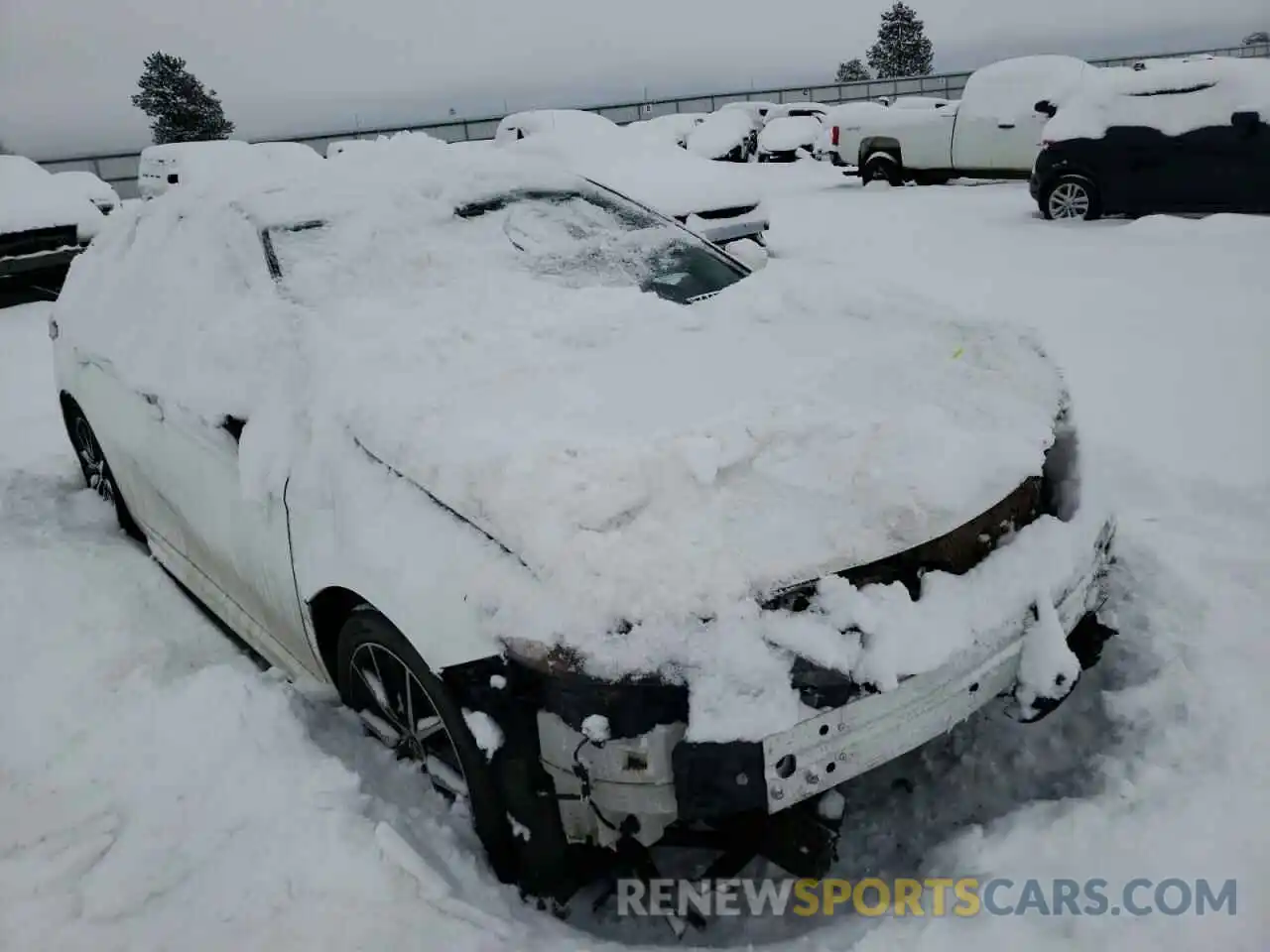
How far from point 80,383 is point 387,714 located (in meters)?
2.74

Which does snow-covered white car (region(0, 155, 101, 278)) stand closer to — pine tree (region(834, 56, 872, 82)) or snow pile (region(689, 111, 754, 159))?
snow pile (region(689, 111, 754, 159))

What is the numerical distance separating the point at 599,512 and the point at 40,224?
10771mm

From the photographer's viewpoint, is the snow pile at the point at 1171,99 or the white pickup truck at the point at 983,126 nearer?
the snow pile at the point at 1171,99

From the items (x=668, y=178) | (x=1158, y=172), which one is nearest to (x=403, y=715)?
(x=668, y=178)

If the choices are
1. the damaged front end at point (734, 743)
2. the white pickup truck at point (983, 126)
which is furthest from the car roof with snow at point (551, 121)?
the damaged front end at point (734, 743)

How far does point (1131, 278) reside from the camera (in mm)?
7164

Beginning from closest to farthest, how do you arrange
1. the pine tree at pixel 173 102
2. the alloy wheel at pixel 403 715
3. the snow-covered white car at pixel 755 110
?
1. the alloy wheel at pixel 403 715
2. the snow-covered white car at pixel 755 110
3. the pine tree at pixel 173 102

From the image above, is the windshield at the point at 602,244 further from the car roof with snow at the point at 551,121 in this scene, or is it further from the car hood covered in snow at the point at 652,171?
the car roof with snow at the point at 551,121

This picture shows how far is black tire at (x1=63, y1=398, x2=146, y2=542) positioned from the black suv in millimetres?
9360

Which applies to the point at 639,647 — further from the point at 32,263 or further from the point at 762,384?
the point at 32,263

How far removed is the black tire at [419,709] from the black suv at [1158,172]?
31.6ft

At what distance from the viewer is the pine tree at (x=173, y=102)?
30469mm

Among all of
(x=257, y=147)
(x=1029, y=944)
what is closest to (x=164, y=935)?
(x=1029, y=944)

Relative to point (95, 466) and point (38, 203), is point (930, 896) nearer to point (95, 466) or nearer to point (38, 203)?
point (95, 466)
